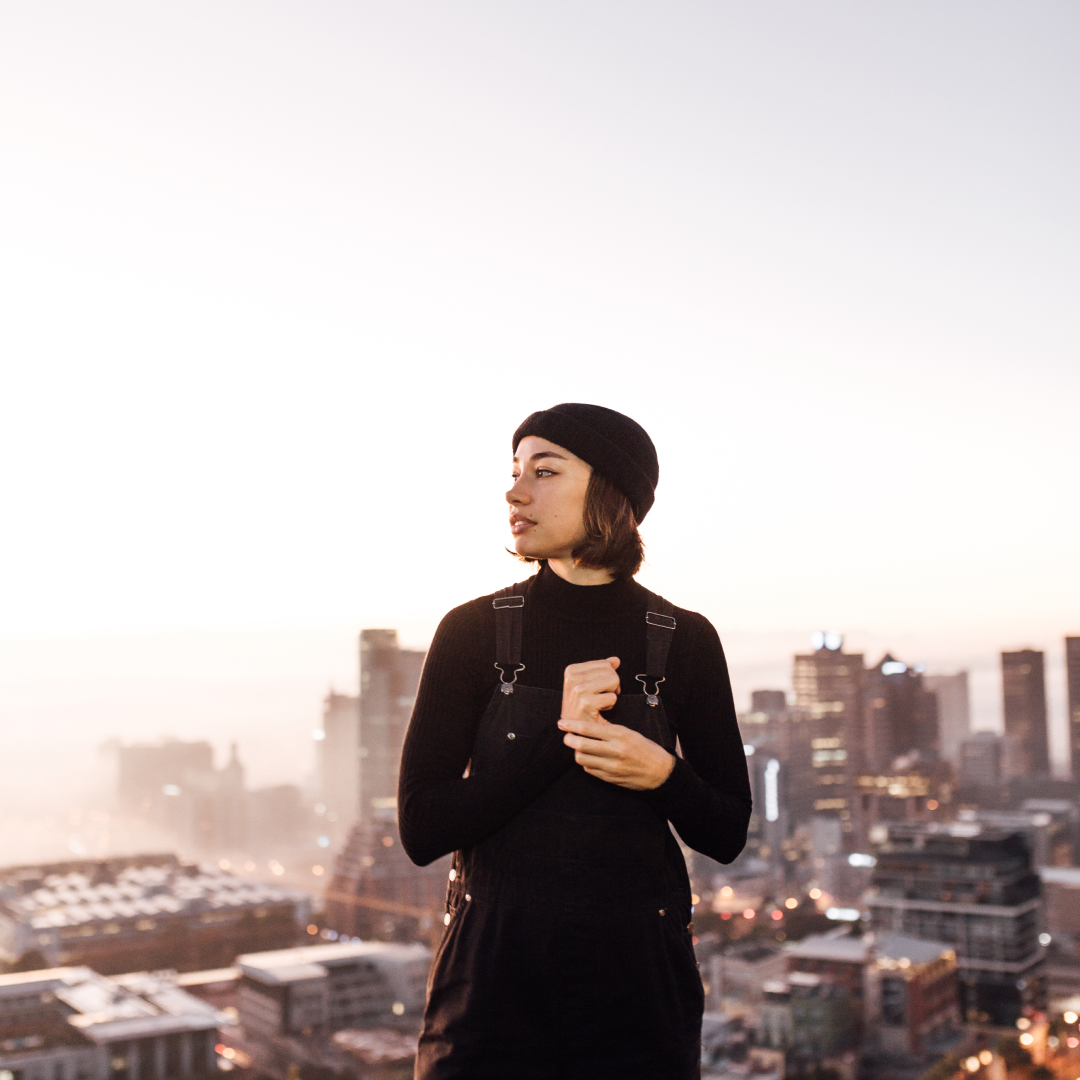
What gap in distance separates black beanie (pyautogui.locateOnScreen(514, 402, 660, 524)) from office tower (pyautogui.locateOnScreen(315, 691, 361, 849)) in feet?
136

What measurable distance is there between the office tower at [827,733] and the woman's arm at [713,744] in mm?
45494

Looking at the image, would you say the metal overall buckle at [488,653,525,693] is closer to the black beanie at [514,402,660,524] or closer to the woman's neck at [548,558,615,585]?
A: the woman's neck at [548,558,615,585]

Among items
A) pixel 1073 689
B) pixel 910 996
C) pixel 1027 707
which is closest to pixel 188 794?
pixel 910 996

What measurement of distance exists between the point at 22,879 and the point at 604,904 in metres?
32.9

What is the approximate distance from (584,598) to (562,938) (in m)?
0.48

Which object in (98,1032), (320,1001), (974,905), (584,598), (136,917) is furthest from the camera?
(974,905)

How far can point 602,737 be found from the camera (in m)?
1.33

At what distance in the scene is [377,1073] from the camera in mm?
17078

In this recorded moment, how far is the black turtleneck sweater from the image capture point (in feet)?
4.50

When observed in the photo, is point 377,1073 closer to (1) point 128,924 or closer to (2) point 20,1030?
(2) point 20,1030

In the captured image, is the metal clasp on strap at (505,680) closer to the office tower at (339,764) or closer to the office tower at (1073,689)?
the office tower at (339,764)

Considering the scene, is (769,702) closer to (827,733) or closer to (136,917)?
(827,733)

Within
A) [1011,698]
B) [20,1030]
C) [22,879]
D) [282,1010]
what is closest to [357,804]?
[22,879]

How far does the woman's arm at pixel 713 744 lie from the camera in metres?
1.48
